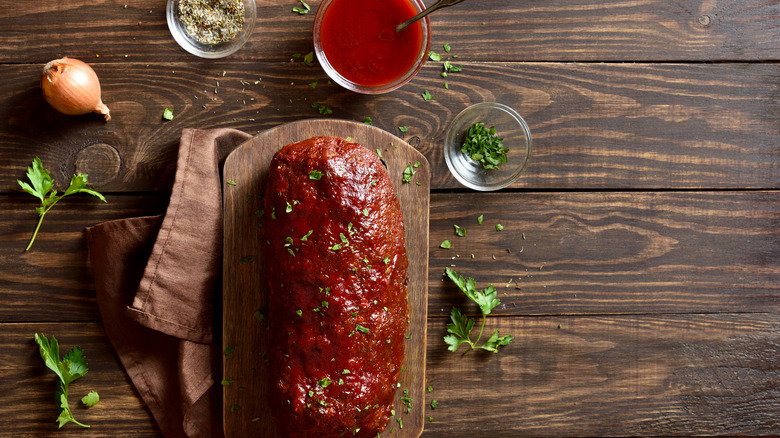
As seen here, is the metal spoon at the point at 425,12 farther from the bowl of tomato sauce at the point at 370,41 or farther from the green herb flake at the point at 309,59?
the green herb flake at the point at 309,59

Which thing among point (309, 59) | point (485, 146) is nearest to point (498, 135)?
point (485, 146)

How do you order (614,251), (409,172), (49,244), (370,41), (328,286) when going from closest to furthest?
(328,286) < (370,41) < (409,172) < (49,244) < (614,251)

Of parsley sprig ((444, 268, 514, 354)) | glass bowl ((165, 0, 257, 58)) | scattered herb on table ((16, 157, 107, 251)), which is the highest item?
glass bowl ((165, 0, 257, 58))

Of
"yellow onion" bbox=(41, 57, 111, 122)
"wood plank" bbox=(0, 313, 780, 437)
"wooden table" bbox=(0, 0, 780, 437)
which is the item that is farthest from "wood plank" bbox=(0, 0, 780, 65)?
"wood plank" bbox=(0, 313, 780, 437)

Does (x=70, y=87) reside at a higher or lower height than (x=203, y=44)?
lower

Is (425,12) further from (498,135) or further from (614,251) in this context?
(614,251)

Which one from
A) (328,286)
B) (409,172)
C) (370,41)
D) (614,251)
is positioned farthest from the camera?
(614,251)

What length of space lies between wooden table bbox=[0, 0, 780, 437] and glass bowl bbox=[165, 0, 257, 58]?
6cm

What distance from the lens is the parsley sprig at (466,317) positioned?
2326 mm

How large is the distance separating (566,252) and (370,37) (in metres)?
1.22

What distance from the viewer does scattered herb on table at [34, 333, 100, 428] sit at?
2.26 m

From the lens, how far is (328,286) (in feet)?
6.32

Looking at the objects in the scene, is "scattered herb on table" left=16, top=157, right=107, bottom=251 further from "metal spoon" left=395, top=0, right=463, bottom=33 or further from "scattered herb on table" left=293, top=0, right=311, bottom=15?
"metal spoon" left=395, top=0, right=463, bottom=33

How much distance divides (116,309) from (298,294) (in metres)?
0.87
